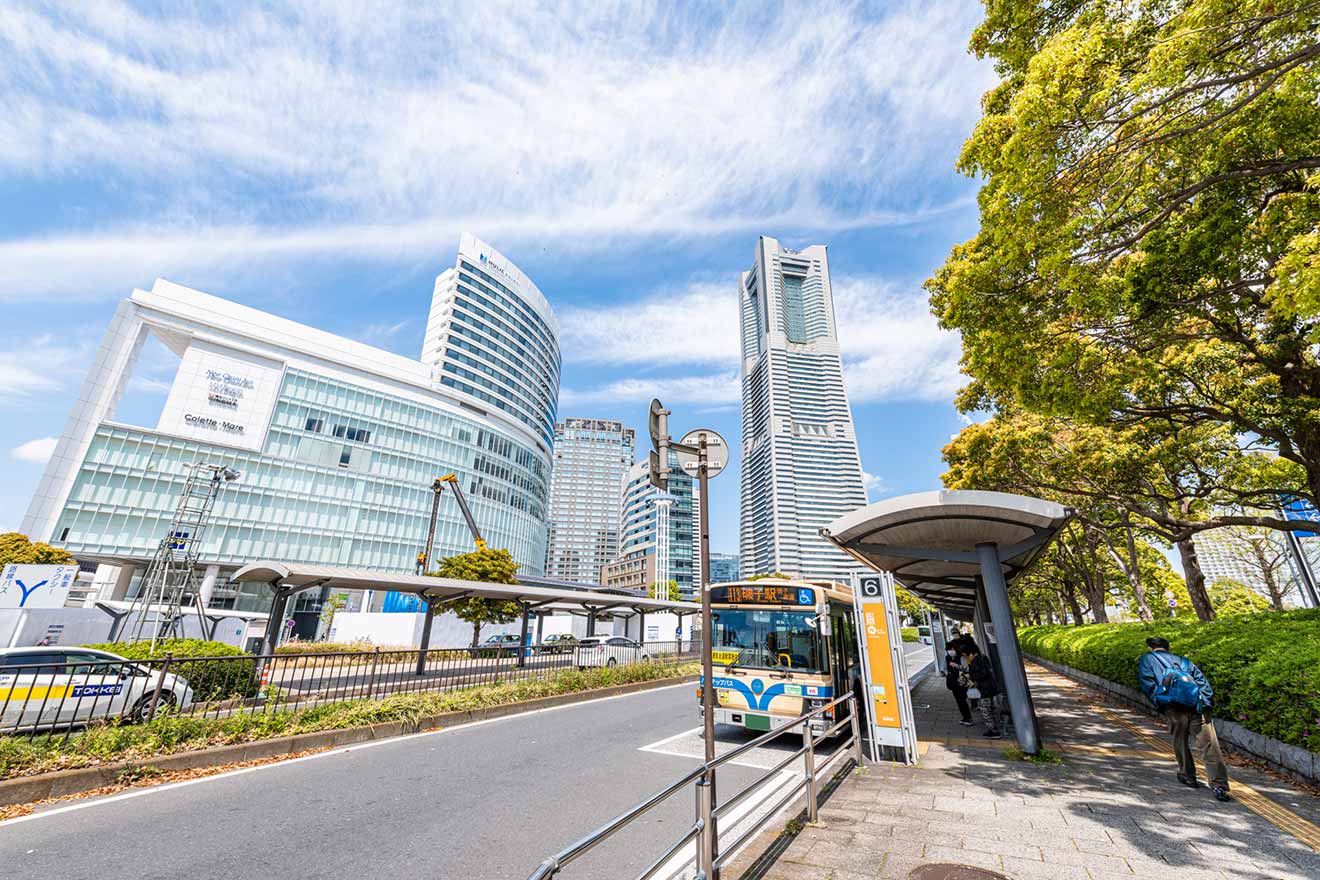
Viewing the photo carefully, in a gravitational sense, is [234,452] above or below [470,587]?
above

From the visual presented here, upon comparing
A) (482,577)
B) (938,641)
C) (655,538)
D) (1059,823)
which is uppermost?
(655,538)

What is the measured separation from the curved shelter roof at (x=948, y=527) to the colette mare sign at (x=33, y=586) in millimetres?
32577

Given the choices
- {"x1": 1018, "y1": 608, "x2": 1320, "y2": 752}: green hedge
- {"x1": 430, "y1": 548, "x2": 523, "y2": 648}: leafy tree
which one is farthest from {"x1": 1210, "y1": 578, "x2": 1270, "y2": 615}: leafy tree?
{"x1": 430, "y1": 548, "x2": 523, "y2": 648}: leafy tree

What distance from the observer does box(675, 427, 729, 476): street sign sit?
5004 mm

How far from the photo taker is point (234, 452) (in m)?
49.9

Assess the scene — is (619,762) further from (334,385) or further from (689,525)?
(689,525)

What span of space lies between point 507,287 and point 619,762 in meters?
84.1

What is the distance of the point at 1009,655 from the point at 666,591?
311 feet

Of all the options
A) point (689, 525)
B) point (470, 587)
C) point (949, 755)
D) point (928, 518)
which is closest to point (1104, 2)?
point (928, 518)

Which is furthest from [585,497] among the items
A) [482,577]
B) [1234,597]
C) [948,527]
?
[948,527]

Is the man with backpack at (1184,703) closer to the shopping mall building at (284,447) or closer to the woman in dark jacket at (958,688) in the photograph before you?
the woman in dark jacket at (958,688)

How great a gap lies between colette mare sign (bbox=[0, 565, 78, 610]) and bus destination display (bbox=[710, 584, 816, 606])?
29790 millimetres

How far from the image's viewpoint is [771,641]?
31.3 feet

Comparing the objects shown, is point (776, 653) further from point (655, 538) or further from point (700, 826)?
point (655, 538)
